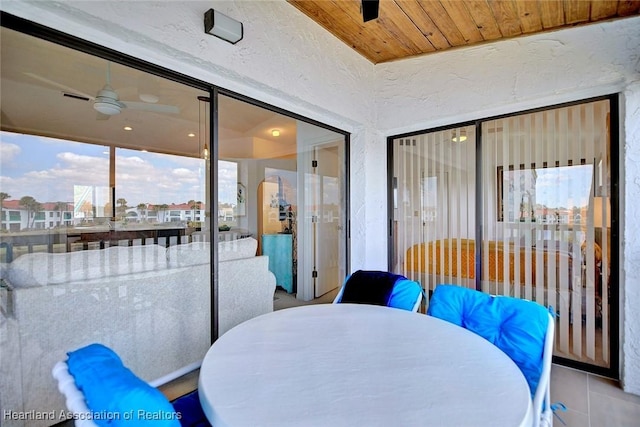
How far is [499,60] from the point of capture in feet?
8.64

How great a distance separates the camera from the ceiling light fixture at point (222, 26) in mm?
1779

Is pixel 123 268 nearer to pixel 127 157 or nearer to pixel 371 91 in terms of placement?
→ pixel 371 91

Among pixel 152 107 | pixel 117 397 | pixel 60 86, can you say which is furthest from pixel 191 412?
pixel 60 86

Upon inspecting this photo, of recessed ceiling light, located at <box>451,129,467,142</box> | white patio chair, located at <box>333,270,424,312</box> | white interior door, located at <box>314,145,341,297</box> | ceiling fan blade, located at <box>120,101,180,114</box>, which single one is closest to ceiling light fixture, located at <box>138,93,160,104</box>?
ceiling fan blade, located at <box>120,101,180,114</box>

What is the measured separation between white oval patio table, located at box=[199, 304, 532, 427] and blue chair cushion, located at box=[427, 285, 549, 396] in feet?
0.70

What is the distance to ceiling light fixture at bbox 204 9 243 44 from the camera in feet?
5.84

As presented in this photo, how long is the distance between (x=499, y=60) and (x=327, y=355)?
2828 mm

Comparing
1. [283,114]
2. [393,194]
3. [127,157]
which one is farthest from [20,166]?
[393,194]

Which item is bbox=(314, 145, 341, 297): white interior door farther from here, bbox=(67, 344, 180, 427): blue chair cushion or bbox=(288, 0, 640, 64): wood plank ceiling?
bbox=(67, 344, 180, 427): blue chair cushion

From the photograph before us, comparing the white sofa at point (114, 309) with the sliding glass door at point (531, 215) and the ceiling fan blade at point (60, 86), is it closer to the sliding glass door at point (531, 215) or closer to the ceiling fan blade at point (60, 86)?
the ceiling fan blade at point (60, 86)

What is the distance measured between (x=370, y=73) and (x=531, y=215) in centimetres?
209

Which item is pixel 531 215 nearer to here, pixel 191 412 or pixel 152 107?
pixel 191 412

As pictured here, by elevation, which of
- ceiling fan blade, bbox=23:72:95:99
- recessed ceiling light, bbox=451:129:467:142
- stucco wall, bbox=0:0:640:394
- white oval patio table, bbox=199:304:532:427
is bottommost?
white oval patio table, bbox=199:304:532:427

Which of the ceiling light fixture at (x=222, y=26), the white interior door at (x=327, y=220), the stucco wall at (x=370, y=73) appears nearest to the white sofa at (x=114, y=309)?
the white interior door at (x=327, y=220)
